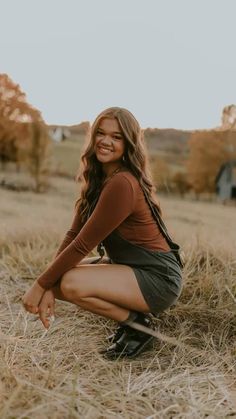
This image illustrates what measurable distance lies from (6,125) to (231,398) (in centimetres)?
1949

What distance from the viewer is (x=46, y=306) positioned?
244 cm

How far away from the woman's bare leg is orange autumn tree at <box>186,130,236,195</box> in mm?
23433

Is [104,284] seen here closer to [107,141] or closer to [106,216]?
[106,216]

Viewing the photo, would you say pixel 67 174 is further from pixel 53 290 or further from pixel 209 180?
pixel 53 290

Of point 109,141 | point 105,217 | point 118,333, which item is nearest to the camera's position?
point 105,217

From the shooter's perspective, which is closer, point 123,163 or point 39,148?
point 123,163

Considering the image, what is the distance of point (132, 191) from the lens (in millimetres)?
2379

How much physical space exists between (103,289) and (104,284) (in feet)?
0.07

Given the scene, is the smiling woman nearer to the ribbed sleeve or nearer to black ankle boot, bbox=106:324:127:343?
the ribbed sleeve

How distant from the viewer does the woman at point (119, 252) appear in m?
2.38

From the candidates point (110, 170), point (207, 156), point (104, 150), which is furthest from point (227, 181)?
point (104, 150)

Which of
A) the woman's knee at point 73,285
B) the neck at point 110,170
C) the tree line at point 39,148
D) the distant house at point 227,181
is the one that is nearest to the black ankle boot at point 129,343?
the woman's knee at point 73,285

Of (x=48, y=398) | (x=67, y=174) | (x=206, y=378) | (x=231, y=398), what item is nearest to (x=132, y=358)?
(x=206, y=378)

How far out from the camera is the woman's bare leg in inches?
96.0
